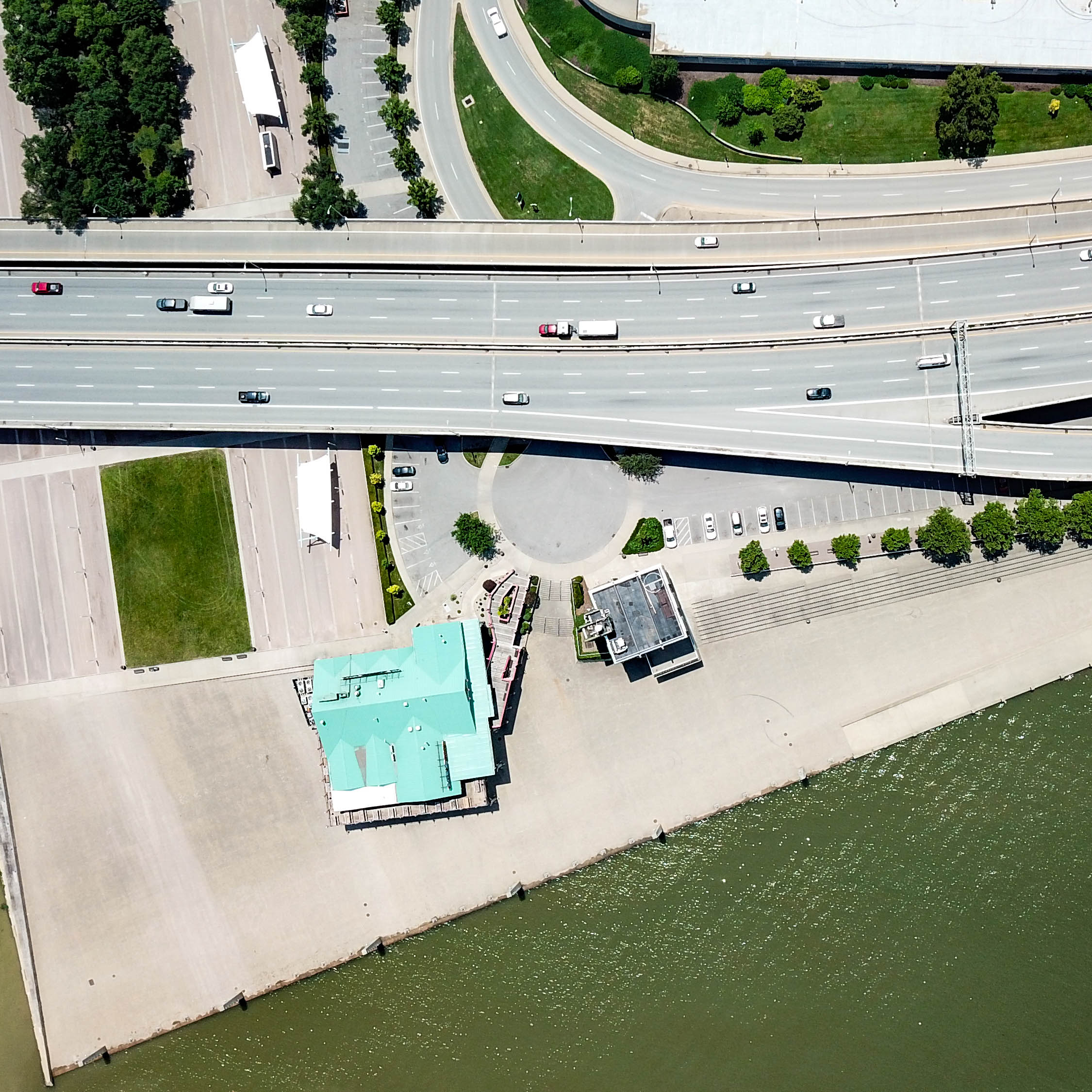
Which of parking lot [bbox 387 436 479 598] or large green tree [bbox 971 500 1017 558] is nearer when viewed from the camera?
large green tree [bbox 971 500 1017 558]

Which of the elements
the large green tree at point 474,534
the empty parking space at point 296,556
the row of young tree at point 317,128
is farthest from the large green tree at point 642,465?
the row of young tree at point 317,128

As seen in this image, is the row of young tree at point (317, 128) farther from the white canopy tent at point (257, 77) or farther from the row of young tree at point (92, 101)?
the row of young tree at point (92, 101)

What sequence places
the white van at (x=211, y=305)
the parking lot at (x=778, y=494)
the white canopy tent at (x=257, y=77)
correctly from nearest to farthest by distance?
the white van at (x=211, y=305), the white canopy tent at (x=257, y=77), the parking lot at (x=778, y=494)

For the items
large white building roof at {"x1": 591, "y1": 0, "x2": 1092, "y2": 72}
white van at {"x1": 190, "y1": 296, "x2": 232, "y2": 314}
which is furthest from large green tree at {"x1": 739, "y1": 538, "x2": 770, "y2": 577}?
white van at {"x1": 190, "y1": 296, "x2": 232, "y2": 314}

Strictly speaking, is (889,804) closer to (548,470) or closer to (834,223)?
(548,470)

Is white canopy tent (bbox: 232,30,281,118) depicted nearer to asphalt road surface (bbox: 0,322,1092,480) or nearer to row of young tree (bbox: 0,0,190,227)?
row of young tree (bbox: 0,0,190,227)

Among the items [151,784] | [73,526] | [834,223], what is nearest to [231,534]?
[73,526]

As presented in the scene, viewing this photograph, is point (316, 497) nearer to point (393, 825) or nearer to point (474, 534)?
point (474, 534)
